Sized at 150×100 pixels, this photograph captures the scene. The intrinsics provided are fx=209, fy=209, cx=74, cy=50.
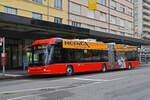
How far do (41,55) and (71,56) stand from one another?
2972 millimetres

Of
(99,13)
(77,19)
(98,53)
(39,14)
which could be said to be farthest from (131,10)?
(98,53)

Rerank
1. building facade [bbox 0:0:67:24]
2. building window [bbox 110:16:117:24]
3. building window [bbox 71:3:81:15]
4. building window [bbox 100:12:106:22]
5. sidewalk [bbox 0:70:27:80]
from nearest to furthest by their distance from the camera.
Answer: sidewalk [bbox 0:70:27:80]
building facade [bbox 0:0:67:24]
building window [bbox 71:3:81:15]
building window [bbox 100:12:106:22]
building window [bbox 110:16:117:24]

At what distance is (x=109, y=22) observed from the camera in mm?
44094

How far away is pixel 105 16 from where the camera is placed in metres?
43.2

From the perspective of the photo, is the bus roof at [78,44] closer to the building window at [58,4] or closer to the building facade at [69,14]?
the building facade at [69,14]

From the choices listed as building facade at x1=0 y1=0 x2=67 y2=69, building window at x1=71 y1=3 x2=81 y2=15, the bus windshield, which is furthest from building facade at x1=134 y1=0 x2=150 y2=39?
the bus windshield

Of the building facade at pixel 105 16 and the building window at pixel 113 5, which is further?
the building window at pixel 113 5

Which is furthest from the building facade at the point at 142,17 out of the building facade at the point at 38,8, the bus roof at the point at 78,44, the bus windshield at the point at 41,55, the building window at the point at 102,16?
the bus windshield at the point at 41,55

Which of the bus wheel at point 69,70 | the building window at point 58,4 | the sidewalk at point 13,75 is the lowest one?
the sidewalk at point 13,75

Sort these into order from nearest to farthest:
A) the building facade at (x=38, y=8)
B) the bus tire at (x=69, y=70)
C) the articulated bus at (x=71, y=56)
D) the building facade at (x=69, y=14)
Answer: the articulated bus at (x=71, y=56) → the bus tire at (x=69, y=70) → the building facade at (x=38, y=8) → the building facade at (x=69, y=14)

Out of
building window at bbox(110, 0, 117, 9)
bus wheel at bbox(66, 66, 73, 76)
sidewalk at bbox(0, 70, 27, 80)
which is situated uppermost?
building window at bbox(110, 0, 117, 9)

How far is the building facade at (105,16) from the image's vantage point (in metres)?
35.1

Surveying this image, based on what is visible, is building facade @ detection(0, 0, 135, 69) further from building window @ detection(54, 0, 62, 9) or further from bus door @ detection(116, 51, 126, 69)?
bus door @ detection(116, 51, 126, 69)

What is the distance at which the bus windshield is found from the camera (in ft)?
53.1
